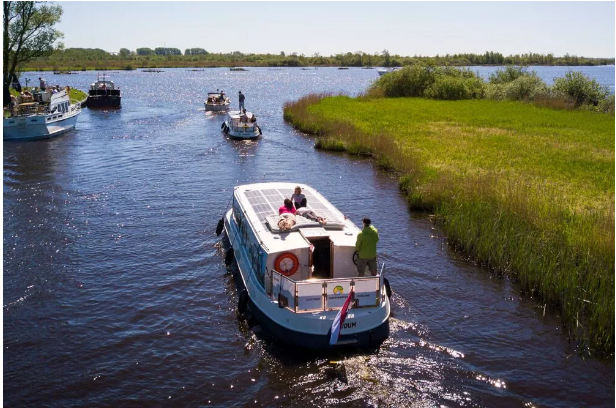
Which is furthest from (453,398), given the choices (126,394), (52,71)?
(52,71)

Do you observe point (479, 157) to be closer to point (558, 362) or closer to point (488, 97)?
point (558, 362)

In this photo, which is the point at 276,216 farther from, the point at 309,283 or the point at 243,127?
the point at 243,127

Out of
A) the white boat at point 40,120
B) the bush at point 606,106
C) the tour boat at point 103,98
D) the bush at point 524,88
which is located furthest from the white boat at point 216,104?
the bush at point 606,106

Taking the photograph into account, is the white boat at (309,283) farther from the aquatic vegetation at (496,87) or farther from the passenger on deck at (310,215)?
the aquatic vegetation at (496,87)

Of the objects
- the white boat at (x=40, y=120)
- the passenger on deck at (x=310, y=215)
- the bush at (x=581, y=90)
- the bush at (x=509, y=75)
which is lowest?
the passenger on deck at (x=310, y=215)

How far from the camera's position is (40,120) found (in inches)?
1837

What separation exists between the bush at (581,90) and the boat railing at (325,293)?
175 ft

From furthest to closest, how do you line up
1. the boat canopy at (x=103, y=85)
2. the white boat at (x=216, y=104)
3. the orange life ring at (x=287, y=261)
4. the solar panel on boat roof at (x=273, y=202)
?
the boat canopy at (x=103, y=85) < the white boat at (x=216, y=104) < the solar panel on boat roof at (x=273, y=202) < the orange life ring at (x=287, y=261)

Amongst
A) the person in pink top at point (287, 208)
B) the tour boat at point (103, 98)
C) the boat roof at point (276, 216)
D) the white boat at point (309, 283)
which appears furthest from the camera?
the tour boat at point (103, 98)

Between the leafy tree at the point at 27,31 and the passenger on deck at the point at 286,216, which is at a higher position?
the leafy tree at the point at 27,31

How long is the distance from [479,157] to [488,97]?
3828cm

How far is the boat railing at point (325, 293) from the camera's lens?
14.5m

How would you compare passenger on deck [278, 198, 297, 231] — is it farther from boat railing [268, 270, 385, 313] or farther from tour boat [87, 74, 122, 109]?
tour boat [87, 74, 122, 109]

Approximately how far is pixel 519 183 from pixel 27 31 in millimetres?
55586
